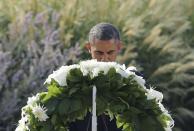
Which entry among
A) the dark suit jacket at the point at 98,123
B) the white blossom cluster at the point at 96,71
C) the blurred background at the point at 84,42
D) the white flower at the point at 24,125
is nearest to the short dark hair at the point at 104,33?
the white blossom cluster at the point at 96,71

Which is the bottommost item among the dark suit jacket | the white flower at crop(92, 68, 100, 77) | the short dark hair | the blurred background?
the dark suit jacket

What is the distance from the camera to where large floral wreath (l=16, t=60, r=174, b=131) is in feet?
13.2

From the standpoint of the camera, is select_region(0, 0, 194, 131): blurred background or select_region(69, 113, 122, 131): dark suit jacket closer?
select_region(69, 113, 122, 131): dark suit jacket

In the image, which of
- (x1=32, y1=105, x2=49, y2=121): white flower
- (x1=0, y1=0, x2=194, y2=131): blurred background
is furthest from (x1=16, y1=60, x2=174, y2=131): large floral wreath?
(x1=0, y1=0, x2=194, y2=131): blurred background

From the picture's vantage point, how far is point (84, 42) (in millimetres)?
8539

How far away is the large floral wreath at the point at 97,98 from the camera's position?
13.2 ft

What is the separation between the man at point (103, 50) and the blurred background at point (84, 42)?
9.82 feet

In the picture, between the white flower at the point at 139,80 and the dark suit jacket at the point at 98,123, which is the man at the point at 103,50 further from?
the white flower at the point at 139,80

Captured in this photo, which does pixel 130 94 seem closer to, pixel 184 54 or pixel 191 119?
pixel 191 119

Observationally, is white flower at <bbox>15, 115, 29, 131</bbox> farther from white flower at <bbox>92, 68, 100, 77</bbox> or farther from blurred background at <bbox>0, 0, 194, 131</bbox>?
blurred background at <bbox>0, 0, 194, 131</bbox>

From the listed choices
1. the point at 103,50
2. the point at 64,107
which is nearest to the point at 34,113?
the point at 64,107

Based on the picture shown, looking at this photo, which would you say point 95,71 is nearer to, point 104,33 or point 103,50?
point 103,50

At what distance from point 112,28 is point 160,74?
14.2 feet

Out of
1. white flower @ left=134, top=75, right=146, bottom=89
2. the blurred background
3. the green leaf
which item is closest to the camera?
the green leaf
